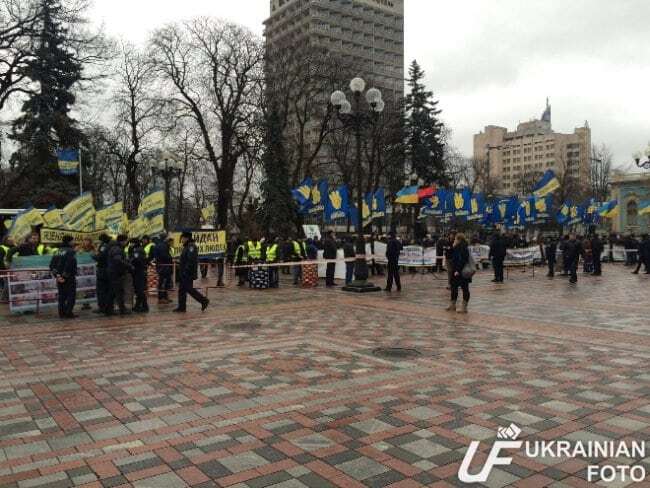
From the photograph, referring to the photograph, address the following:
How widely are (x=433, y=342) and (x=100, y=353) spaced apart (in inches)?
207

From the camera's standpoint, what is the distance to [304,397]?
619 cm

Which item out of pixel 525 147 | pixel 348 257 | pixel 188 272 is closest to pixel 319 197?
pixel 348 257

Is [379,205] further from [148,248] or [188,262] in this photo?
[188,262]

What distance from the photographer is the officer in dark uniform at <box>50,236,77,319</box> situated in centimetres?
1236

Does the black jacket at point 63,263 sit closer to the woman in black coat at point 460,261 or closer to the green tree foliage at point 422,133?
the woman in black coat at point 460,261

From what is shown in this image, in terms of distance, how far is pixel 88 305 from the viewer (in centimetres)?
1425

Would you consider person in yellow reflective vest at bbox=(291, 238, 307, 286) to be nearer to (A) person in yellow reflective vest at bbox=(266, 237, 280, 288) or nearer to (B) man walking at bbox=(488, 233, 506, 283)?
(A) person in yellow reflective vest at bbox=(266, 237, 280, 288)

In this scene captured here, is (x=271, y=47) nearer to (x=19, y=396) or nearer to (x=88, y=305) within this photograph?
(x=88, y=305)

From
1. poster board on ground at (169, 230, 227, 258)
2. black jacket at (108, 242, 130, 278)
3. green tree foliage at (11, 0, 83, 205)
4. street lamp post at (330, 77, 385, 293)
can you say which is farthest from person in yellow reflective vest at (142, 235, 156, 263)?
green tree foliage at (11, 0, 83, 205)

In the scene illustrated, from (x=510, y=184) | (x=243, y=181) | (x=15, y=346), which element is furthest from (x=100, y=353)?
(x=510, y=184)

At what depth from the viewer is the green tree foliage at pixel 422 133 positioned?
4566 centimetres

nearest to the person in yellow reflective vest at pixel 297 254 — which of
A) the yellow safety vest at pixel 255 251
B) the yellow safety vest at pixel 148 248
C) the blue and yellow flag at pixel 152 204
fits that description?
the yellow safety vest at pixel 255 251

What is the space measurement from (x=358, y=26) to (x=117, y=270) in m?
104

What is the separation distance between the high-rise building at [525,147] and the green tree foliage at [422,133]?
9905cm
